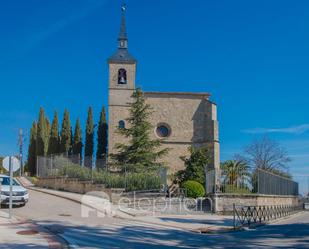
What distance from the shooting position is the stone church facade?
50.3m

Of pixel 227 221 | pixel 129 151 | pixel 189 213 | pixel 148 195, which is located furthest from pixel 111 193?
pixel 129 151

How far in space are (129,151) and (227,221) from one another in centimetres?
1780

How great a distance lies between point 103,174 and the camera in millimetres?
28062

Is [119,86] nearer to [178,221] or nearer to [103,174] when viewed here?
[103,174]

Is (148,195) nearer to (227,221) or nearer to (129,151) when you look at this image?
(227,221)

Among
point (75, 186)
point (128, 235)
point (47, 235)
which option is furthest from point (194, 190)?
point (47, 235)

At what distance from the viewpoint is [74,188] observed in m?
29.5

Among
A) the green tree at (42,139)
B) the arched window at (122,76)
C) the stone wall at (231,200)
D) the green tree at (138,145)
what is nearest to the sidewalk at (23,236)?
the stone wall at (231,200)

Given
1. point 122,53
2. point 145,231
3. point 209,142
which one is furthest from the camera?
point 122,53

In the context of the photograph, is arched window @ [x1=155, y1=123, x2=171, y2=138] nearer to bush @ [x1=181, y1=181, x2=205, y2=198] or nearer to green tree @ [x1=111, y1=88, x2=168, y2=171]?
green tree @ [x1=111, y1=88, x2=168, y2=171]

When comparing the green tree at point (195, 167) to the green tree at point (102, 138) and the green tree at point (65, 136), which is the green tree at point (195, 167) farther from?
the green tree at point (65, 136)

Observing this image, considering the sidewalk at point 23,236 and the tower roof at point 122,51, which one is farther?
the tower roof at point 122,51

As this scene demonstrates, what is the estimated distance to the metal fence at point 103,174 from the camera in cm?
2733

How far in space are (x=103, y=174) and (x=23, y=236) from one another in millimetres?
14323
